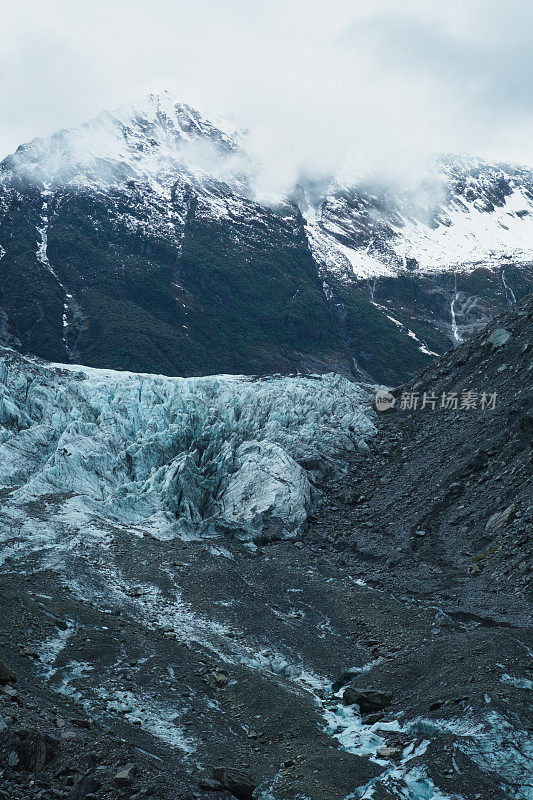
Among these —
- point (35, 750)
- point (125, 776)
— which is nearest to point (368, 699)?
point (125, 776)

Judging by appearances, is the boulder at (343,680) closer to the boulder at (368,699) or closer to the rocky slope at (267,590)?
the rocky slope at (267,590)

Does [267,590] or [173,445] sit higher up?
[173,445]

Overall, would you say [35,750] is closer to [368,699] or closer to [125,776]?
[125,776]

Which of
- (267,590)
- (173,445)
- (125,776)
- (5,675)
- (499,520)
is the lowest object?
(267,590)

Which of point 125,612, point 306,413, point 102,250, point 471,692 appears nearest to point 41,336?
point 102,250

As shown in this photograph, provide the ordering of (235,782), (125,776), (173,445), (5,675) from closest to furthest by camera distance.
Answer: (125,776), (235,782), (5,675), (173,445)

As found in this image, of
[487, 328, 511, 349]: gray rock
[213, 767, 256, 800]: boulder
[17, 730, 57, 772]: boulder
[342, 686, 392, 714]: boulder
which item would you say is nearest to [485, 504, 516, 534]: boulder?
[342, 686, 392, 714]: boulder

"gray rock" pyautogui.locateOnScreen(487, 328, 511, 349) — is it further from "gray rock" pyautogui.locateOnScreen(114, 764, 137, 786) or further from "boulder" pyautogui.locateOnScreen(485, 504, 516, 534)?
"gray rock" pyautogui.locateOnScreen(114, 764, 137, 786)

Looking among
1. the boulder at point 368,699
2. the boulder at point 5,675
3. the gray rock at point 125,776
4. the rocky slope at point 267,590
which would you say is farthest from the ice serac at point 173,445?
the gray rock at point 125,776
